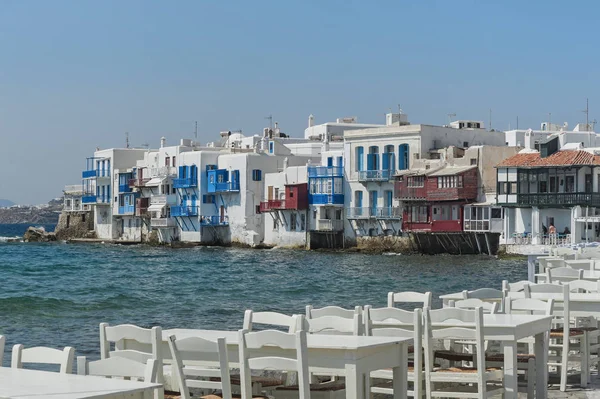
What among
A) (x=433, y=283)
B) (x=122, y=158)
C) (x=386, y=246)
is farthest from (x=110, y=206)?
(x=433, y=283)

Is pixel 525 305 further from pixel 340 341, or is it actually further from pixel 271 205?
pixel 271 205

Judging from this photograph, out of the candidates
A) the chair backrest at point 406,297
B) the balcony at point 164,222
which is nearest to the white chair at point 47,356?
the chair backrest at point 406,297

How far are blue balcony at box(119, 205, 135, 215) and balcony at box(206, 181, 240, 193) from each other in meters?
10.9

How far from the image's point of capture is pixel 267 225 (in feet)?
234

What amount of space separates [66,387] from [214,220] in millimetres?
69206

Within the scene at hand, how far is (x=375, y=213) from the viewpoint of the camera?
64938 mm

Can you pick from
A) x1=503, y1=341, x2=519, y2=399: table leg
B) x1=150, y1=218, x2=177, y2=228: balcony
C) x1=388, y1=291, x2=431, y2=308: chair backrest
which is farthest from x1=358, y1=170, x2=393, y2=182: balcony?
x1=503, y1=341, x2=519, y2=399: table leg

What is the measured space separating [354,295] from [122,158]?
2221 inches

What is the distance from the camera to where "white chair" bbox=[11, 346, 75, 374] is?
22.9 feet

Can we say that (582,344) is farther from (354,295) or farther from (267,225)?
(267,225)

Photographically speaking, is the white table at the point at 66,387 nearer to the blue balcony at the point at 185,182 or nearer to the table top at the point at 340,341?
the table top at the point at 340,341

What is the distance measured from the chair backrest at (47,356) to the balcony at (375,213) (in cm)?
5624

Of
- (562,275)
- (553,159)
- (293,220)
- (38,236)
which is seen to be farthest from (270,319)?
(38,236)

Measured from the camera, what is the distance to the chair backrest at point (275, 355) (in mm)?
7555
